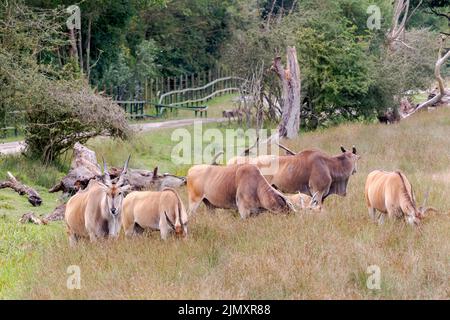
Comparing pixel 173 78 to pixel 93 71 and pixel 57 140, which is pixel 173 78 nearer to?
pixel 93 71

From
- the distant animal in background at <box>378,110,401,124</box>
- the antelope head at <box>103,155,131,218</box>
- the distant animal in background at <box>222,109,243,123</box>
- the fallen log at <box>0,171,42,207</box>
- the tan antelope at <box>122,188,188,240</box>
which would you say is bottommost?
the distant animal in background at <box>222,109,243,123</box>

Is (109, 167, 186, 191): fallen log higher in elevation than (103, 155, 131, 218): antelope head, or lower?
lower

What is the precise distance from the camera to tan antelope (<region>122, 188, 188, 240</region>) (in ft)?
36.3

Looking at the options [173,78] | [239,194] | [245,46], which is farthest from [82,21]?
[239,194]

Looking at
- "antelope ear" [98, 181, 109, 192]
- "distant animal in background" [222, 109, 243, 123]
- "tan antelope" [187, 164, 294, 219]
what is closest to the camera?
"antelope ear" [98, 181, 109, 192]

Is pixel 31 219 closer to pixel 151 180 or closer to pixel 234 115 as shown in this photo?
pixel 151 180

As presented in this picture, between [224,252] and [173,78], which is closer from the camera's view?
[224,252]

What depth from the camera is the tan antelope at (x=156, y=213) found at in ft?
36.3

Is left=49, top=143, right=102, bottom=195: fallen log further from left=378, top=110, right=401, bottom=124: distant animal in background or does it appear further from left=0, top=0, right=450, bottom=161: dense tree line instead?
left=378, top=110, right=401, bottom=124: distant animal in background

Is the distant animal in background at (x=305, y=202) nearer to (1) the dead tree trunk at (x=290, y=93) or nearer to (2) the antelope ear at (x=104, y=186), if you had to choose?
(2) the antelope ear at (x=104, y=186)

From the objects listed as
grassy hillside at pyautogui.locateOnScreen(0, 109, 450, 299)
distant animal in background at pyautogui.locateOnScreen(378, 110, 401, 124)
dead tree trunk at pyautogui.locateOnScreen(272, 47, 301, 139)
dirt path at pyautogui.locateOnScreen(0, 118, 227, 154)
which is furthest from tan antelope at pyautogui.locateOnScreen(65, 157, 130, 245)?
distant animal in background at pyautogui.locateOnScreen(378, 110, 401, 124)

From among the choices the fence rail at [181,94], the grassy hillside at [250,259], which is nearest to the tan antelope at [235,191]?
the grassy hillside at [250,259]

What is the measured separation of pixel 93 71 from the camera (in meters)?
39.1
